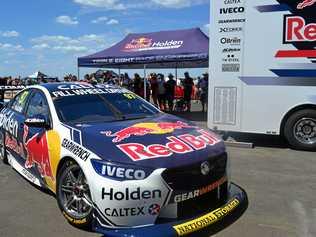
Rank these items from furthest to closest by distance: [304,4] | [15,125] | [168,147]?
[304,4] < [15,125] < [168,147]

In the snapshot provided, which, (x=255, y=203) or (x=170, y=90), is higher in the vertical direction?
(x=170, y=90)

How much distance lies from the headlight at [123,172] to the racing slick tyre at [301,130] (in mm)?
5952

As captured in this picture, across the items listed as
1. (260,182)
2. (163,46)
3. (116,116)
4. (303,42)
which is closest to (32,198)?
(116,116)

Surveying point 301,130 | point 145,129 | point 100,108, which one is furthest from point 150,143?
point 301,130

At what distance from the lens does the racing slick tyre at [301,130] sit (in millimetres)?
9336

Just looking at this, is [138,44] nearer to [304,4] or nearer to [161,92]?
[161,92]

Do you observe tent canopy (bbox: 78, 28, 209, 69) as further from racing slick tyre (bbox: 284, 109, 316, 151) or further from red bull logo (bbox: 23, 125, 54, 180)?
red bull logo (bbox: 23, 125, 54, 180)

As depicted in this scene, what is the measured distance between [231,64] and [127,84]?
14.5m

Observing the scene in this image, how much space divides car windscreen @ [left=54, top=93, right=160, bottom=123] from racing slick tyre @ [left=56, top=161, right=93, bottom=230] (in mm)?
839

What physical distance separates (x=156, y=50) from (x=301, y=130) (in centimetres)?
953

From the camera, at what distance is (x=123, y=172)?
418cm

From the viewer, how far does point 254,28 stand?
31.2 feet

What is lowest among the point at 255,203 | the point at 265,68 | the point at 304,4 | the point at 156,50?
the point at 255,203

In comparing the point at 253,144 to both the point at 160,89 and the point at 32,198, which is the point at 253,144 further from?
the point at 160,89
